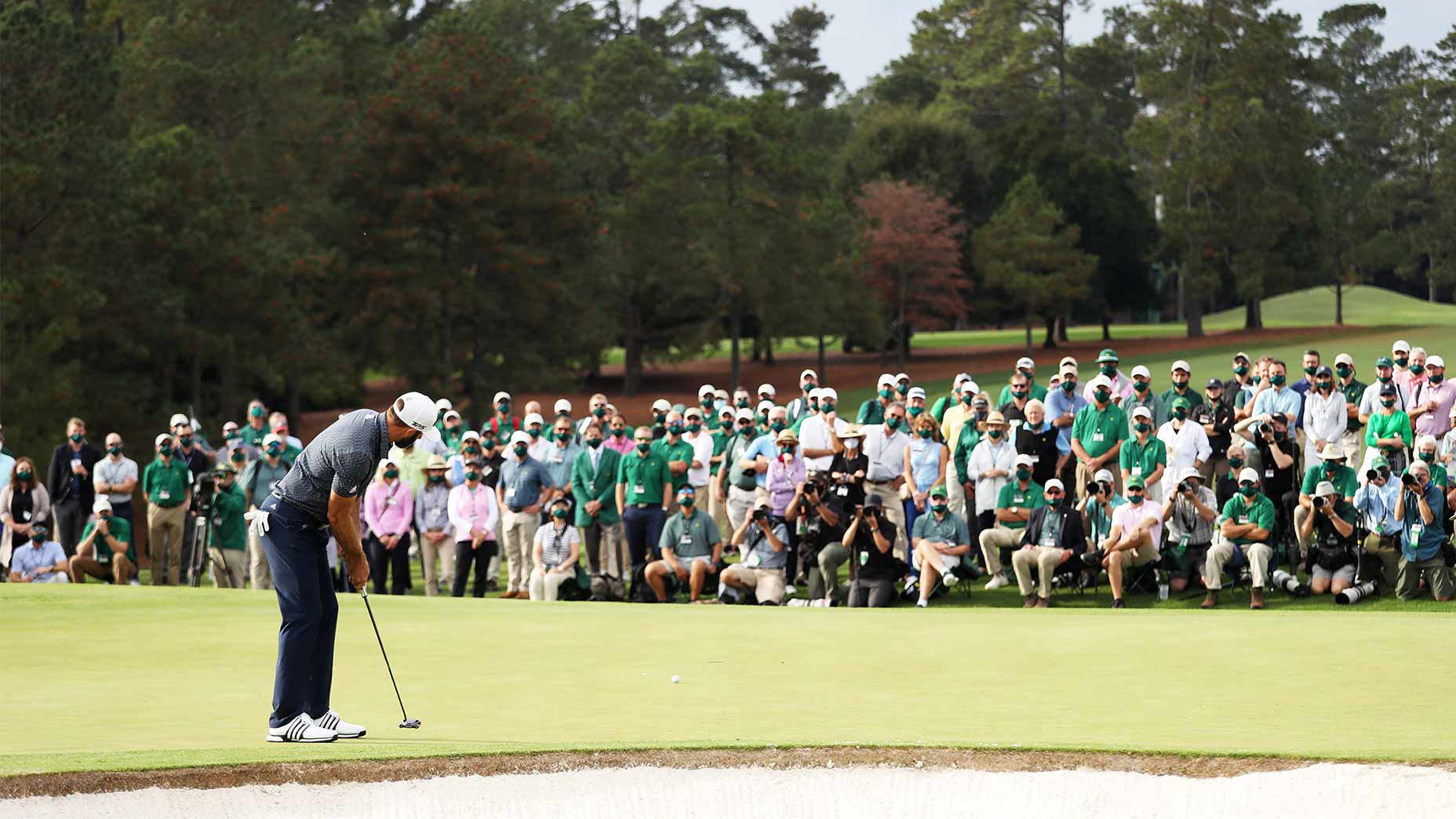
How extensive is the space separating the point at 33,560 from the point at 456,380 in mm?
30767

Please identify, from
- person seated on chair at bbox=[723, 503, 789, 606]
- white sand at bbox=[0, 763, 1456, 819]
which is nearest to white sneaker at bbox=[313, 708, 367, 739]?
white sand at bbox=[0, 763, 1456, 819]

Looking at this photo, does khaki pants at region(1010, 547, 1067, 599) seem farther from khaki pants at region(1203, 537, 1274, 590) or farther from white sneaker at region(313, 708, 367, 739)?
white sneaker at region(313, 708, 367, 739)

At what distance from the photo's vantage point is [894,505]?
59.2ft

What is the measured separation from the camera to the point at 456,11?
4734 cm

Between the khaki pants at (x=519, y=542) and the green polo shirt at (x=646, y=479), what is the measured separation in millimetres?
1253

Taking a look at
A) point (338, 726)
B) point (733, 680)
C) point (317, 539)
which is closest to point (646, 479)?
point (733, 680)

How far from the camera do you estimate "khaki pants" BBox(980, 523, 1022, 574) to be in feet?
56.7

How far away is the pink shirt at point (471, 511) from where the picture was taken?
716 inches

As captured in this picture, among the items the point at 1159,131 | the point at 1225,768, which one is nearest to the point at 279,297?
the point at 1225,768

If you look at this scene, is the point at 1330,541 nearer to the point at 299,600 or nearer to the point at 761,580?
the point at 761,580

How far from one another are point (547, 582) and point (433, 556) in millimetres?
1549

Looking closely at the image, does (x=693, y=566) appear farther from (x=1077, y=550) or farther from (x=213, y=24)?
(x=213, y=24)

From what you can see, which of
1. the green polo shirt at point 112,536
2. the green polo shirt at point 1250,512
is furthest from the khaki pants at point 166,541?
the green polo shirt at point 1250,512

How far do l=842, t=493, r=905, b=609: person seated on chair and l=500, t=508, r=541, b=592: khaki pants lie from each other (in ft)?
13.3
